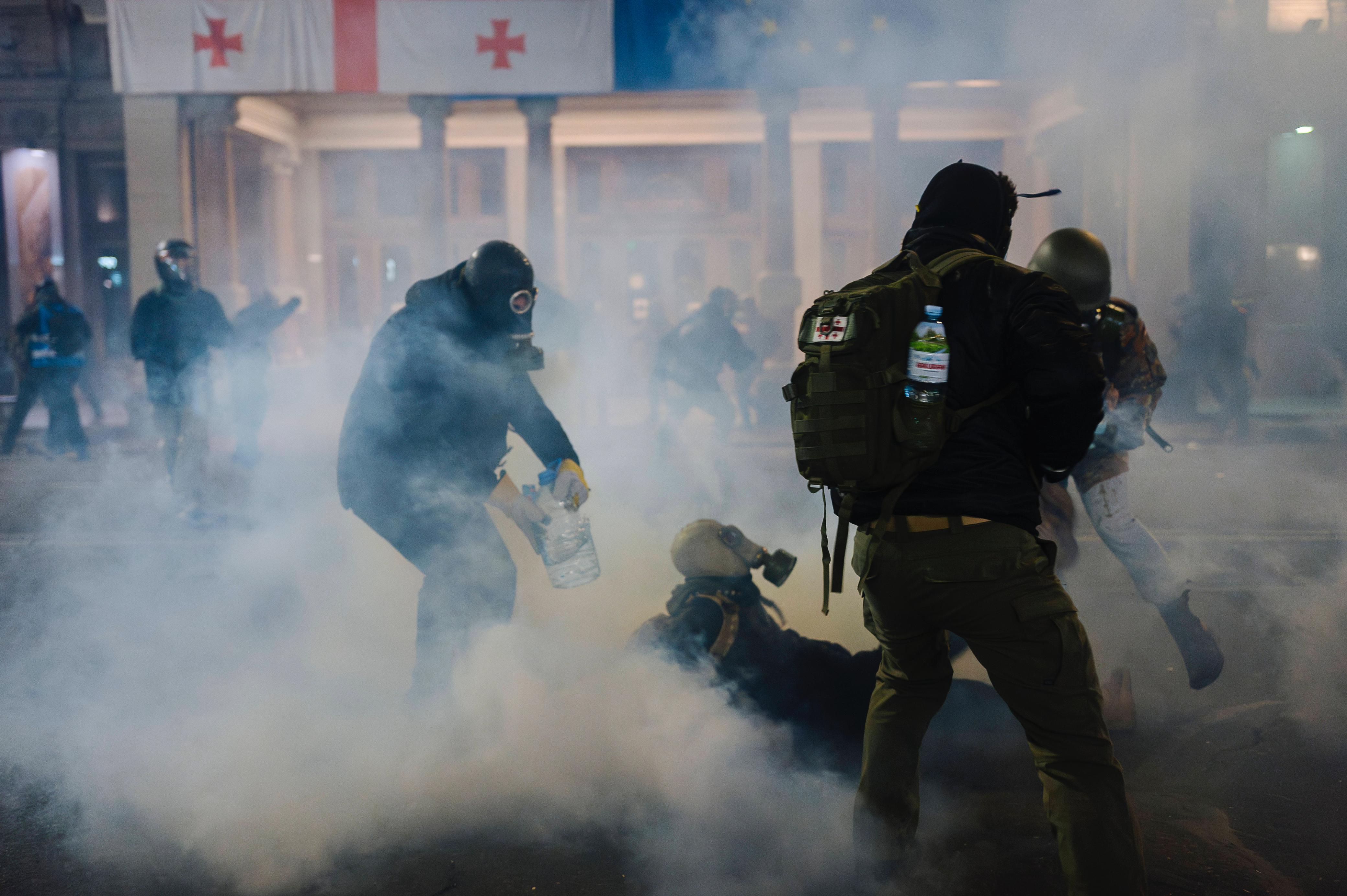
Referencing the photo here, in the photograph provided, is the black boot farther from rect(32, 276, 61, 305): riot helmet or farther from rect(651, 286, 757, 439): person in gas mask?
rect(32, 276, 61, 305): riot helmet

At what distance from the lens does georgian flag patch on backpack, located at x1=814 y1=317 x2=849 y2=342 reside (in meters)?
1.63

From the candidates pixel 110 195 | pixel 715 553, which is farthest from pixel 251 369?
pixel 110 195

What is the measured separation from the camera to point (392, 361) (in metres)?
2.63

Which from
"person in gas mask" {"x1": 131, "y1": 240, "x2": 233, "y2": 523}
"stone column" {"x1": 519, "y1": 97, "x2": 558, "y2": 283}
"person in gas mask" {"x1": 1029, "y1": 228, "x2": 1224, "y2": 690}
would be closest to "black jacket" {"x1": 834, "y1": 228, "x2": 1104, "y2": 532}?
"person in gas mask" {"x1": 1029, "y1": 228, "x2": 1224, "y2": 690}

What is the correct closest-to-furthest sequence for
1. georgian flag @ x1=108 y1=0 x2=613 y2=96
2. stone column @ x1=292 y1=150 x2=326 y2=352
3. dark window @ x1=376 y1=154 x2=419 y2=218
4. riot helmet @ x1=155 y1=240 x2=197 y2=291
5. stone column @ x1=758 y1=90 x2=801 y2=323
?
riot helmet @ x1=155 y1=240 x2=197 y2=291 → georgian flag @ x1=108 y1=0 x2=613 y2=96 → stone column @ x1=758 y1=90 x2=801 y2=323 → stone column @ x1=292 y1=150 x2=326 y2=352 → dark window @ x1=376 y1=154 x2=419 y2=218

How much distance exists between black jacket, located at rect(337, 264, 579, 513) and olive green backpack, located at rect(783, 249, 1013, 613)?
1.21 m

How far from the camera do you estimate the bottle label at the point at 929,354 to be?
161cm

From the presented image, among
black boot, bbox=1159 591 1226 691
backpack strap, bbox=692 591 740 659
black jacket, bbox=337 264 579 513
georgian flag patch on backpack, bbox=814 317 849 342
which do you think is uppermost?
georgian flag patch on backpack, bbox=814 317 849 342

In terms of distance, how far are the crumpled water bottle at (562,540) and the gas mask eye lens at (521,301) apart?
46 centimetres

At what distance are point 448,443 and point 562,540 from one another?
0.43 meters

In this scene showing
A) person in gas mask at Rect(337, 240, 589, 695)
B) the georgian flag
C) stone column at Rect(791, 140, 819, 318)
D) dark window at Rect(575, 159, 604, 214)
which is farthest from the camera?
dark window at Rect(575, 159, 604, 214)

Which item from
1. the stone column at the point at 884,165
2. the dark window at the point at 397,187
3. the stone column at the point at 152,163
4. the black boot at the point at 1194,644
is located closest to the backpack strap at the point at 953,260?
the black boot at the point at 1194,644

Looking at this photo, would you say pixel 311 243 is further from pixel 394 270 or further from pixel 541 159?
pixel 541 159

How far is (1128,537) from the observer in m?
2.89
